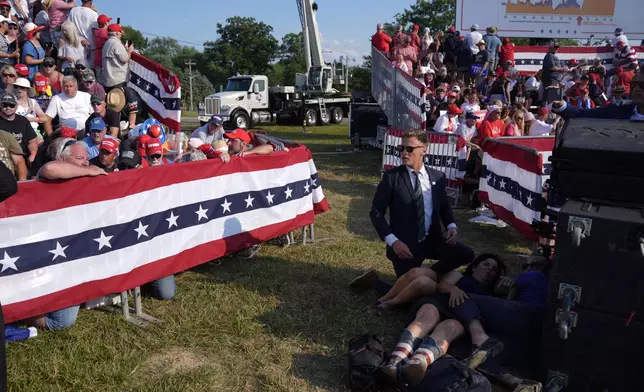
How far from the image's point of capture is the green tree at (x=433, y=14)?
57500mm

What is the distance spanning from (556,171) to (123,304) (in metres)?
3.87

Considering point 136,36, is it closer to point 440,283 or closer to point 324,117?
point 324,117

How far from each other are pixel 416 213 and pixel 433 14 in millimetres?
58584

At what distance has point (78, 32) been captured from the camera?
10125 millimetres

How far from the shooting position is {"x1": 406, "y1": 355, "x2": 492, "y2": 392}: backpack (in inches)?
135

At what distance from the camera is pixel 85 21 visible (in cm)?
1005

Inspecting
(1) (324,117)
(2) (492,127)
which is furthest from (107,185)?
(1) (324,117)

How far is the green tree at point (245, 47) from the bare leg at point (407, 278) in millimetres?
73332

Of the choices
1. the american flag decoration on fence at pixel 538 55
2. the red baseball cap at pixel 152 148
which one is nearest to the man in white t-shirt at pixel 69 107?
the red baseball cap at pixel 152 148

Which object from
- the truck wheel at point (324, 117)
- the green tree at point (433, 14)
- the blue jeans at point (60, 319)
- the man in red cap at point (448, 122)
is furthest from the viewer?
the green tree at point (433, 14)

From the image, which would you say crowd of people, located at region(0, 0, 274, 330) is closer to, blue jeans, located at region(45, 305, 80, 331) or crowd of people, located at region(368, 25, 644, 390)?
blue jeans, located at region(45, 305, 80, 331)

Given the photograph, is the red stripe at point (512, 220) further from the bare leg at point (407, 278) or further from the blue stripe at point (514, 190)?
the bare leg at point (407, 278)

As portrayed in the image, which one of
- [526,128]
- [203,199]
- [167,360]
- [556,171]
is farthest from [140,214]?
[526,128]

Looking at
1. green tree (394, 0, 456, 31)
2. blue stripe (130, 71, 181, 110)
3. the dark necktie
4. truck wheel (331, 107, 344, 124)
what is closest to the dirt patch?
the dark necktie
